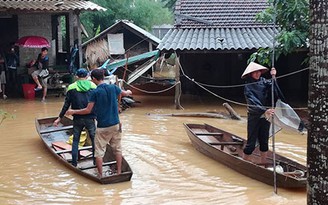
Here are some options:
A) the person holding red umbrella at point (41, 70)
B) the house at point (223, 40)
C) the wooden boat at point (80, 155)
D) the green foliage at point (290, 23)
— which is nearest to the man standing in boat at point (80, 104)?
the wooden boat at point (80, 155)

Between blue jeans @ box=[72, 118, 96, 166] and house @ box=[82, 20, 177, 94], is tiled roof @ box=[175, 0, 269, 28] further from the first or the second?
blue jeans @ box=[72, 118, 96, 166]

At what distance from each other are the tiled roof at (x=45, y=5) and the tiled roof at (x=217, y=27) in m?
3.10

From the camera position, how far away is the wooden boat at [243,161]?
6496mm

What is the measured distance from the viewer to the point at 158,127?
38.0ft

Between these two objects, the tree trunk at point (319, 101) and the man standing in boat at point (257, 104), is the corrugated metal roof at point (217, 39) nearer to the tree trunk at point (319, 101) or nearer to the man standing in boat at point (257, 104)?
the man standing in boat at point (257, 104)

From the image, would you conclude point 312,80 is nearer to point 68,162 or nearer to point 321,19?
point 321,19

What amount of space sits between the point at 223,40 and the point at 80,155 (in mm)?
7277

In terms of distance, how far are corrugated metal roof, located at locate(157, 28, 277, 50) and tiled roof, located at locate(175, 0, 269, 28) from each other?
35 cm

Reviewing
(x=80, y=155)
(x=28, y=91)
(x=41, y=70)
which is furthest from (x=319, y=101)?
(x=28, y=91)

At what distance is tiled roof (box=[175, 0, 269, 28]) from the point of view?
15.6 m

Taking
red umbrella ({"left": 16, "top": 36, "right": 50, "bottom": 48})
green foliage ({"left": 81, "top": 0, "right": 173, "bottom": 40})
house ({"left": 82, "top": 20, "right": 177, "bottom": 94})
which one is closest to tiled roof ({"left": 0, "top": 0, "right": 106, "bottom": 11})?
red umbrella ({"left": 16, "top": 36, "right": 50, "bottom": 48})

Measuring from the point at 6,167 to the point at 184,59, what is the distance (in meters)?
10.2

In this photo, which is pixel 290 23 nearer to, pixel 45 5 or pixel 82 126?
pixel 82 126

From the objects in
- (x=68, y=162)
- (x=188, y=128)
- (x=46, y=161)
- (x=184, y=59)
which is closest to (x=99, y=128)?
(x=68, y=162)
